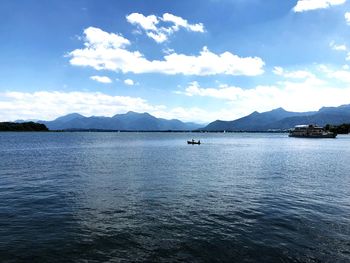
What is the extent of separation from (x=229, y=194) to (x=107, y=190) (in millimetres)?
16311

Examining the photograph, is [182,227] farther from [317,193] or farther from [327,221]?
[317,193]

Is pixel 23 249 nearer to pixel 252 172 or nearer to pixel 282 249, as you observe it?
pixel 282 249

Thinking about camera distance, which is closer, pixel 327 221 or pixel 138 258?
pixel 138 258

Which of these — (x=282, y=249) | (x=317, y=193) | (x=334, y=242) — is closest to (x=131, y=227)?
(x=282, y=249)

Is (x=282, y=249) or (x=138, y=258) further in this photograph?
(x=282, y=249)

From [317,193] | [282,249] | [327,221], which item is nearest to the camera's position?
[282,249]

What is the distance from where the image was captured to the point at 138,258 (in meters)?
19.8

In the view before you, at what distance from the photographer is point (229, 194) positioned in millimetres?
39531

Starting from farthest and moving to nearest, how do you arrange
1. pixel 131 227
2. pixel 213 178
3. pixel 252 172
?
pixel 252 172 → pixel 213 178 → pixel 131 227

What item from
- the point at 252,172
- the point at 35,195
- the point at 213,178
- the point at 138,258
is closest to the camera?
the point at 138,258

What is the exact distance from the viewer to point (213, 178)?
174 ft

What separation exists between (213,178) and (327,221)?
2606 cm

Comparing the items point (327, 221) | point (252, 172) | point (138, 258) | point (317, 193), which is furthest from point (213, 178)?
point (138, 258)

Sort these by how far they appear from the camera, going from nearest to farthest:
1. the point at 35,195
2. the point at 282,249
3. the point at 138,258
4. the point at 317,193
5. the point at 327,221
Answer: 1. the point at 138,258
2. the point at 282,249
3. the point at 327,221
4. the point at 35,195
5. the point at 317,193
